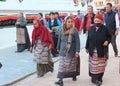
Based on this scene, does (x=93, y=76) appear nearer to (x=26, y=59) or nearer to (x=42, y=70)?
(x=42, y=70)

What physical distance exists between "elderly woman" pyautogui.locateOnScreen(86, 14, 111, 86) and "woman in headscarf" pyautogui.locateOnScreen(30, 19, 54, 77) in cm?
147

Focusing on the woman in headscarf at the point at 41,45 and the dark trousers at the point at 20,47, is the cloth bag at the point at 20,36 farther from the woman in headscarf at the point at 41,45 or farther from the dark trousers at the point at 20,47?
the woman in headscarf at the point at 41,45

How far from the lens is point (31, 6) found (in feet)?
71.4

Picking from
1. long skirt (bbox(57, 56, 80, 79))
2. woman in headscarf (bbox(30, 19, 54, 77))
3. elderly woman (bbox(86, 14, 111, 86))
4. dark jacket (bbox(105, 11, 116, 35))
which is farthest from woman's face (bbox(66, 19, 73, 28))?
dark jacket (bbox(105, 11, 116, 35))

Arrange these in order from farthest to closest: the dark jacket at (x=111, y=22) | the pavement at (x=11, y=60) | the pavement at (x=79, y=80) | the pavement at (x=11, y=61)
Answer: the dark jacket at (x=111, y=22) < the pavement at (x=11, y=60) < the pavement at (x=11, y=61) < the pavement at (x=79, y=80)

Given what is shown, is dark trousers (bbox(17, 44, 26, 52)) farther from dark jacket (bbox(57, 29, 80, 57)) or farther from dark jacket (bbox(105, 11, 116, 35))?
dark jacket (bbox(57, 29, 80, 57))

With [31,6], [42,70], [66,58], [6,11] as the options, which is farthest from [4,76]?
[31,6]

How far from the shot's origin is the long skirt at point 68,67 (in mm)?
9242

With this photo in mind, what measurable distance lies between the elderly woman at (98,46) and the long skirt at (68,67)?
17.1 inches

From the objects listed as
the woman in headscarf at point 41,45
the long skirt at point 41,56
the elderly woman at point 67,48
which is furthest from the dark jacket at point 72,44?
the long skirt at point 41,56

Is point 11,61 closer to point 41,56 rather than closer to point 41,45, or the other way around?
point 41,56

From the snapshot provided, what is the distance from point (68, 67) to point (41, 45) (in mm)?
1348

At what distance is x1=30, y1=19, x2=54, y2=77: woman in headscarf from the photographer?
403 inches

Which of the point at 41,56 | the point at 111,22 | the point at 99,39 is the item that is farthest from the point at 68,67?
the point at 111,22
